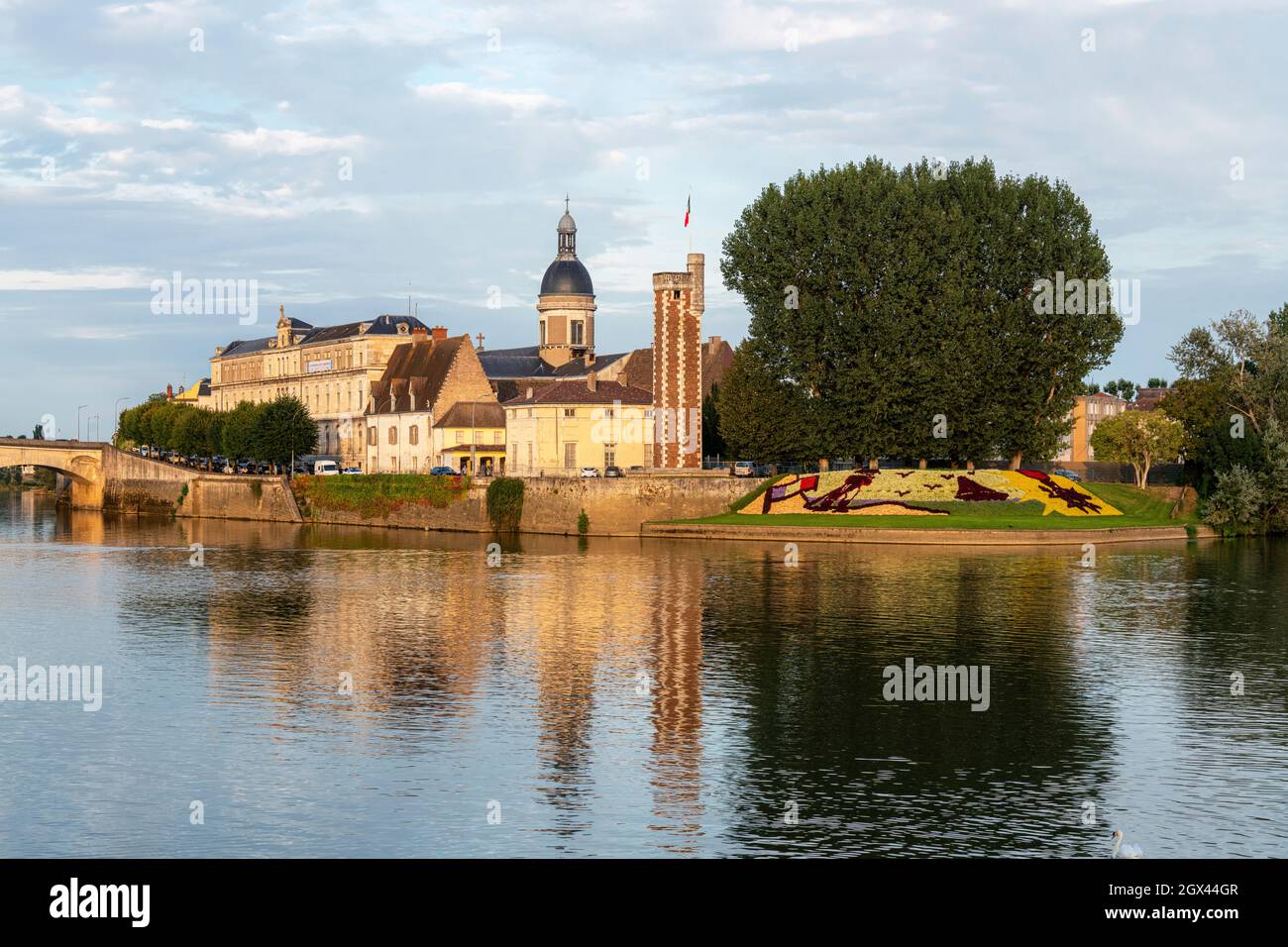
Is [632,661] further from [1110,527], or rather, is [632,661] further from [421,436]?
[421,436]

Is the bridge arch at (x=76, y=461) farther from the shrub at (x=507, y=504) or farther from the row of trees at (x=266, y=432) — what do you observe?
the shrub at (x=507, y=504)

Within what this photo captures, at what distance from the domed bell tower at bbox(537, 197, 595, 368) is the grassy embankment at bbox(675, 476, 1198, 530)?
66012 millimetres

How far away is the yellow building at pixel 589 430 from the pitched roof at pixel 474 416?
15.8 meters

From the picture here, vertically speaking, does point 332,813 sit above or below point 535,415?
below

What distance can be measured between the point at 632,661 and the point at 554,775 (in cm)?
1544

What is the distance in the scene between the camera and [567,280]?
174 m

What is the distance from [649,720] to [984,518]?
65.2m

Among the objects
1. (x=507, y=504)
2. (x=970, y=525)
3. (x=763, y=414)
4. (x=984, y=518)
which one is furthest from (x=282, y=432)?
(x=970, y=525)

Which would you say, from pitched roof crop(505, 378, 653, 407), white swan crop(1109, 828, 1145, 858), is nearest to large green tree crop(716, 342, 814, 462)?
pitched roof crop(505, 378, 653, 407)

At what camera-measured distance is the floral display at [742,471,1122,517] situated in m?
102

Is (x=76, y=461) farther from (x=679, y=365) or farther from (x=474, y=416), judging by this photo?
(x=679, y=365)

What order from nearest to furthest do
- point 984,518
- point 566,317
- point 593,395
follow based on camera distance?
point 984,518, point 593,395, point 566,317

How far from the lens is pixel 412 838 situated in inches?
1065
